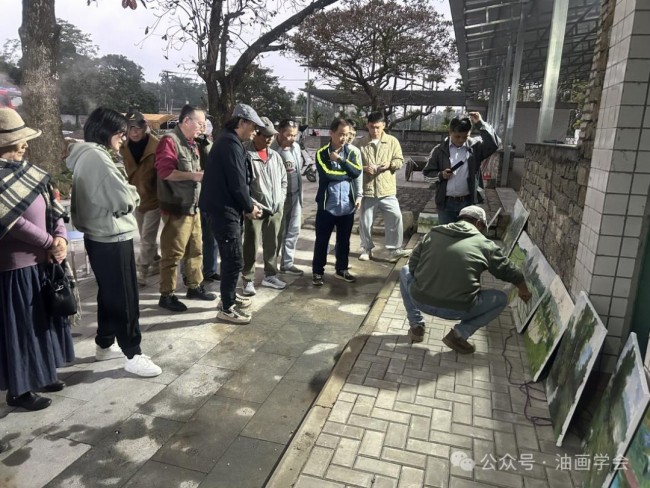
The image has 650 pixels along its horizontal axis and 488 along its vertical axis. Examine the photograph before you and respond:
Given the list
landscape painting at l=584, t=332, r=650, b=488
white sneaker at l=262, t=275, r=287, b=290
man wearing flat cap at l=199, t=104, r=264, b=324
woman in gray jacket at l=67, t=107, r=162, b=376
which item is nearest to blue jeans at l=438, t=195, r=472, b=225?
white sneaker at l=262, t=275, r=287, b=290

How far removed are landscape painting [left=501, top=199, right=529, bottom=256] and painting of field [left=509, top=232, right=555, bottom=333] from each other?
2.10 feet

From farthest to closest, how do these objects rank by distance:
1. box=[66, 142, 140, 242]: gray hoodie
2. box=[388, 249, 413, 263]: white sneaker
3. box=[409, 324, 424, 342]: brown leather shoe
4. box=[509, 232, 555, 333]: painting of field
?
box=[388, 249, 413, 263]: white sneaker, box=[509, 232, 555, 333]: painting of field, box=[409, 324, 424, 342]: brown leather shoe, box=[66, 142, 140, 242]: gray hoodie

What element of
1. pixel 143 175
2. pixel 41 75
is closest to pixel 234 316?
pixel 143 175

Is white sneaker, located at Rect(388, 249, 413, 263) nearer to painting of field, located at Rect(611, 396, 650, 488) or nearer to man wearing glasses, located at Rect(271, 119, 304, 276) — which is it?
man wearing glasses, located at Rect(271, 119, 304, 276)

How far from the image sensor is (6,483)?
232cm

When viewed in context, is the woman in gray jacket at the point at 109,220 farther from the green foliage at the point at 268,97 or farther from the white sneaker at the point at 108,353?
the green foliage at the point at 268,97

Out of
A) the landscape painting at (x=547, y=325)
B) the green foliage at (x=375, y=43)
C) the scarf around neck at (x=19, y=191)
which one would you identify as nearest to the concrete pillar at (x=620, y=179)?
the landscape painting at (x=547, y=325)

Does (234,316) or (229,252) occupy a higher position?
(229,252)

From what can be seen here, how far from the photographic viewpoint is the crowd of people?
276 cm

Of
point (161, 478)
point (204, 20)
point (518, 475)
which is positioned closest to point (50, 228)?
point (161, 478)

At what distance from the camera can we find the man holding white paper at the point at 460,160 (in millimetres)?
5074

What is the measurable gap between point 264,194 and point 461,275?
218 centimetres

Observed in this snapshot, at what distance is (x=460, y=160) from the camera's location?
514 centimetres

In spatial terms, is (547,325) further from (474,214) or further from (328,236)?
(328,236)
